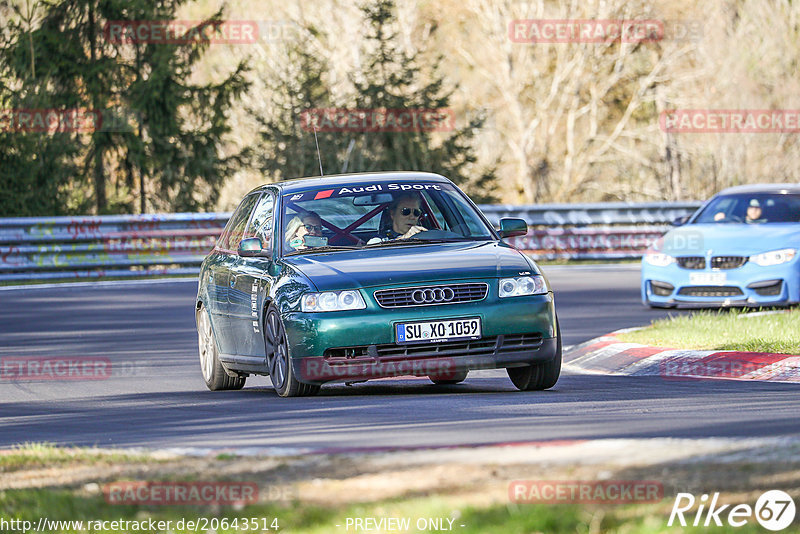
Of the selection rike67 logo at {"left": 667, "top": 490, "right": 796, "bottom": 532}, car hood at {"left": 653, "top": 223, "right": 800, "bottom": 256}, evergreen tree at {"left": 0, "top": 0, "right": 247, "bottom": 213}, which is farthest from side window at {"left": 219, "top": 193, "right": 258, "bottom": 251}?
evergreen tree at {"left": 0, "top": 0, "right": 247, "bottom": 213}

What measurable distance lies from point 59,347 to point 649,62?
3588 centimetres

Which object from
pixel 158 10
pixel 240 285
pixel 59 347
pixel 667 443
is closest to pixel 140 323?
pixel 59 347

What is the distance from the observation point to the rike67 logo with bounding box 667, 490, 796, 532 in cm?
524

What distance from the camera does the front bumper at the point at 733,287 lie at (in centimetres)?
1734

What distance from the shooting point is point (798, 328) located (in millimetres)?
13812

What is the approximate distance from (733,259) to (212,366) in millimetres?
7604

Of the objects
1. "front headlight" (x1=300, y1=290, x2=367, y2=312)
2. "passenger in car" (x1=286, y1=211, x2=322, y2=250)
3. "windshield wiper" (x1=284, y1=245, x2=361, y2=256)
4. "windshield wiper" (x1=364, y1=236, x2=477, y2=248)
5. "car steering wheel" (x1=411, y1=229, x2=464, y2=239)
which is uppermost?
"passenger in car" (x1=286, y1=211, x2=322, y2=250)

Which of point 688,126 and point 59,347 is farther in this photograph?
point 688,126

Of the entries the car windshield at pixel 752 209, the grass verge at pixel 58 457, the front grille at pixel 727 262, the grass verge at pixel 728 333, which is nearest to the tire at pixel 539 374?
the grass verge at pixel 728 333

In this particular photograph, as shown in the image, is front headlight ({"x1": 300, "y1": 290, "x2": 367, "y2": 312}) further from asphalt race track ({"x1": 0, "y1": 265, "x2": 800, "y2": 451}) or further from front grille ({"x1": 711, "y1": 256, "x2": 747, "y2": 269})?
front grille ({"x1": 711, "y1": 256, "x2": 747, "y2": 269})

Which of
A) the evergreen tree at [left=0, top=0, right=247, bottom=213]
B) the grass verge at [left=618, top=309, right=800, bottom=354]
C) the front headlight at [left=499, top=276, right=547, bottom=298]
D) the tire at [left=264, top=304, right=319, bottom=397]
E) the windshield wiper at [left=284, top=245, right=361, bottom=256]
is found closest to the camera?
the front headlight at [left=499, top=276, right=547, bottom=298]

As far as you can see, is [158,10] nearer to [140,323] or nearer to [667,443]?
[140,323]

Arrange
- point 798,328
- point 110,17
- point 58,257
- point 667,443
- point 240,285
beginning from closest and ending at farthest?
point 667,443 → point 240,285 → point 798,328 → point 58,257 → point 110,17

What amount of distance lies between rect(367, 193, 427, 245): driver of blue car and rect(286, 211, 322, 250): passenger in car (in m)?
0.43
